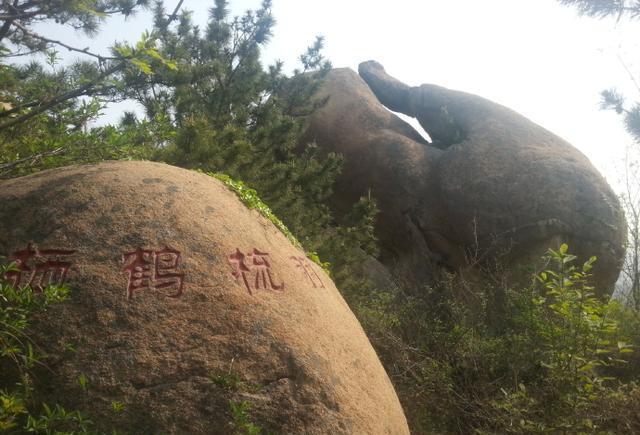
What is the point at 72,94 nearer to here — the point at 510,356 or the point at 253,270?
the point at 253,270

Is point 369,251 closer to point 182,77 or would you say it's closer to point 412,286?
point 412,286

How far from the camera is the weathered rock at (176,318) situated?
8.44ft

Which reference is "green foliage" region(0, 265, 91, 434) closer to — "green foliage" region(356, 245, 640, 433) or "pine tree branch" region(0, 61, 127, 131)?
"pine tree branch" region(0, 61, 127, 131)

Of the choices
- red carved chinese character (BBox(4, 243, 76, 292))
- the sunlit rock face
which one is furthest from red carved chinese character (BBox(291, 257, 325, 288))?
the sunlit rock face

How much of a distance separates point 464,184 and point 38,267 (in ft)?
26.6

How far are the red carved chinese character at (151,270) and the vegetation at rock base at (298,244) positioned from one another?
33cm

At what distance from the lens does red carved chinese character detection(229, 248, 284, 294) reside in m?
3.13

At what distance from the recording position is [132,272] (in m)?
2.89

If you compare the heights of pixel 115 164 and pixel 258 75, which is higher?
pixel 258 75

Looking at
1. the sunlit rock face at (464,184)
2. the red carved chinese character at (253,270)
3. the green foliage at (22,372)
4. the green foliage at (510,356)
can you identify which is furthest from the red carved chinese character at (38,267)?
the sunlit rock face at (464,184)

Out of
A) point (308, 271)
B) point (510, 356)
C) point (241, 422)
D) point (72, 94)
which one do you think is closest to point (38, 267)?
point (72, 94)

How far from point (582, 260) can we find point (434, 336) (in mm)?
3823

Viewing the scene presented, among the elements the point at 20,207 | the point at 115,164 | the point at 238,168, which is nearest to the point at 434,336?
the point at 238,168

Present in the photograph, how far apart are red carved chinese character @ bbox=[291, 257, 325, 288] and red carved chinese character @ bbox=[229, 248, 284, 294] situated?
17.3 inches
